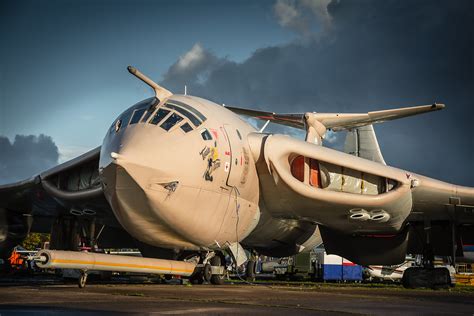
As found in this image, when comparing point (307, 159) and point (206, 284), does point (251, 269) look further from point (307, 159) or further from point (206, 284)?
point (307, 159)

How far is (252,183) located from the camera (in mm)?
14508

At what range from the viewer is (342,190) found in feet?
49.9

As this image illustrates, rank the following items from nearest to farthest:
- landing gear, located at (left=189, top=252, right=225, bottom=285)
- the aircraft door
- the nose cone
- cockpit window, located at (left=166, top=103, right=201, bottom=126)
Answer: the nose cone < cockpit window, located at (left=166, top=103, right=201, bottom=126) < the aircraft door < landing gear, located at (left=189, top=252, right=225, bottom=285)

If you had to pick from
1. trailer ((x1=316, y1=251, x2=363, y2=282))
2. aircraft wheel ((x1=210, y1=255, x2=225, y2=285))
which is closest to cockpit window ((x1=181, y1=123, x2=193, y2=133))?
aircraft wheel ((x1=210, y1=255, x2=225, y2=285))

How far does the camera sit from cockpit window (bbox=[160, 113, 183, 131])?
12.3m

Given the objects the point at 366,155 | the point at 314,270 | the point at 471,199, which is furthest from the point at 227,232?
the point at 314,270

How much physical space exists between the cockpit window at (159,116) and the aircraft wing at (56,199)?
3.61m

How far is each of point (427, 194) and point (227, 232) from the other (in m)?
6.27

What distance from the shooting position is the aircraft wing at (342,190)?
14.4 metres

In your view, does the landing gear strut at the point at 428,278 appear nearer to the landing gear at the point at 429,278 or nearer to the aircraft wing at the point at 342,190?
the landing gear at the point at 429,278

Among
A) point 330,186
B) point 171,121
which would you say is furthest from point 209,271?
point 171,121

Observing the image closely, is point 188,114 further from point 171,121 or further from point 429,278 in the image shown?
point 429,278

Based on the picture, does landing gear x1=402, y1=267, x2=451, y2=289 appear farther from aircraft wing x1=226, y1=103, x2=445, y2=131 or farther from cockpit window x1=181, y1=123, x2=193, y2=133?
cockpit window x1=181, y1=123, x2=193, y2=133

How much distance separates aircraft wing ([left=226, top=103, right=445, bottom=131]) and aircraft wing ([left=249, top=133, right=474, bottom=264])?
245 centimetres
